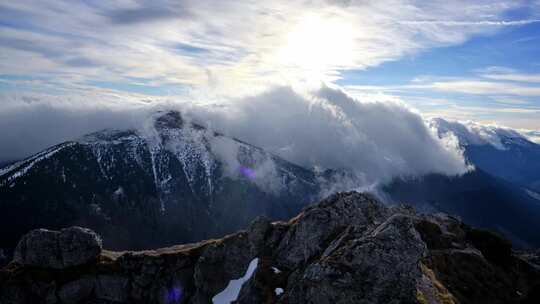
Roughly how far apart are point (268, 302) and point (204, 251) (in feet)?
121

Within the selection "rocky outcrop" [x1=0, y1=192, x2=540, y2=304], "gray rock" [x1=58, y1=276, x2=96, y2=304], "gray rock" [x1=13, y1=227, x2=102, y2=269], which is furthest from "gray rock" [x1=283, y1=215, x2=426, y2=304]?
"gray rock" [x1=13, y1=227, x2=102, y2=269]

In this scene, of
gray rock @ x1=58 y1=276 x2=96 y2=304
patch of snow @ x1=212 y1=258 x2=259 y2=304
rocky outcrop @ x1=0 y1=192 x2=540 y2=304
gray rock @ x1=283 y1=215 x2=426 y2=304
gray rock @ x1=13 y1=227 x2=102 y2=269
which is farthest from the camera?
gray rock @ x1=13 y1=227 x2=102 y2=269

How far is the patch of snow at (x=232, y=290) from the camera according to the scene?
6712 centimetres

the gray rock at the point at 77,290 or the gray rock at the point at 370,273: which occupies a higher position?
the gray rock at the point at 370,273

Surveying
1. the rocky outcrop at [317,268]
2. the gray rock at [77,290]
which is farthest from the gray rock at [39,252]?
the gray rock at [77,290]

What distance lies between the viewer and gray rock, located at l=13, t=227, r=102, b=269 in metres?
82.9

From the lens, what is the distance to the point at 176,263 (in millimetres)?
84688

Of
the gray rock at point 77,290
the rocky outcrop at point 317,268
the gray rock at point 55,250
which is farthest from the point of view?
the gray rock at point 55,250

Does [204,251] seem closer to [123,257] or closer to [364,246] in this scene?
→ [123,257]

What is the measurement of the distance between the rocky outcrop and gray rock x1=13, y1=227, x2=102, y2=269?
328 mm

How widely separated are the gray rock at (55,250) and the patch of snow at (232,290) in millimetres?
32815

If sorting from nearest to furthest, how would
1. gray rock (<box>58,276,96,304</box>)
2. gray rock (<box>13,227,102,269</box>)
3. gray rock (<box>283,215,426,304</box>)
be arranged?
gray rock (<box>283,215,426,304</box>) → gray rock (<box>58,276,96,304</box>) → gray rock (<box>13,227,102,269</box>)

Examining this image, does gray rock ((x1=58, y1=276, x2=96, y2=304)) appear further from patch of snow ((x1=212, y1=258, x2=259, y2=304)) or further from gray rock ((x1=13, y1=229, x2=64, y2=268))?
patch of snow ((x1=212, y1=258, x2=259, y2=304))

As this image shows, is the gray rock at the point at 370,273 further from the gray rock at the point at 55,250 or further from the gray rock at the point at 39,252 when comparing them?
the gray rock at the point at 39,252
